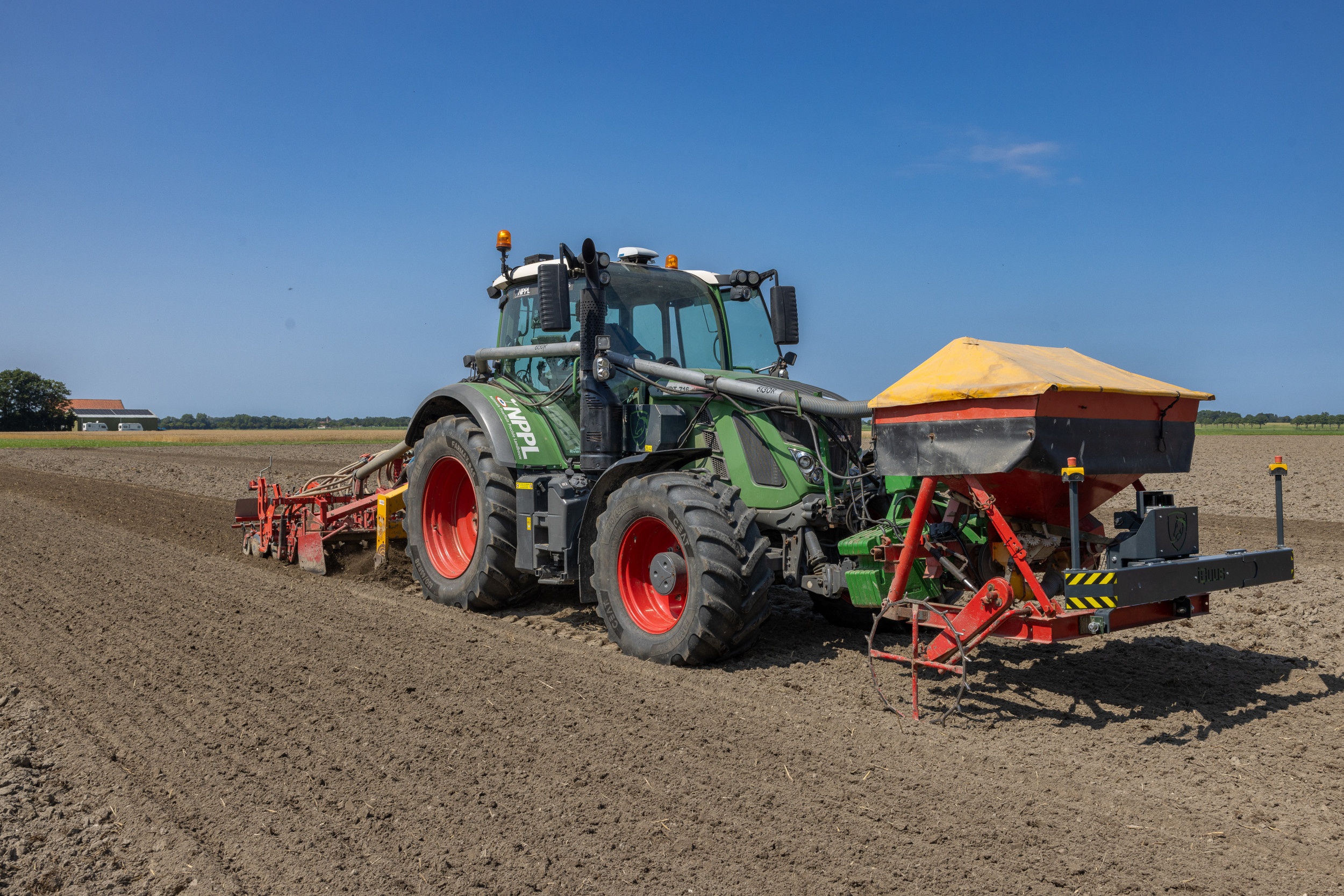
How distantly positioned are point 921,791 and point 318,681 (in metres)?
3.45

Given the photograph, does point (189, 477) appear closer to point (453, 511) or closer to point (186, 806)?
point (453, 511)

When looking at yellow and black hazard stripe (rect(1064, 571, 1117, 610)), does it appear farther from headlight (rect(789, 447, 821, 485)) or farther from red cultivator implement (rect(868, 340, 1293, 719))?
headlight (rect(789, 447, 821, 485))

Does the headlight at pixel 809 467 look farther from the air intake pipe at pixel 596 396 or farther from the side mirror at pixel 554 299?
the side mirror at pixel 554 299

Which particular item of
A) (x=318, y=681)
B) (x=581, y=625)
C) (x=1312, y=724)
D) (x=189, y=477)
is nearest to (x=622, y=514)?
(x=581, y=625)

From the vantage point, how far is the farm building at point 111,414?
3593 inches

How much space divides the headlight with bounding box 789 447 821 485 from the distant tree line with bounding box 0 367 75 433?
264 ft

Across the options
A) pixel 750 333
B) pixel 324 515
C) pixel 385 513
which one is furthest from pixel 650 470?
pixel 324 515

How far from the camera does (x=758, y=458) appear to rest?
19.6ft

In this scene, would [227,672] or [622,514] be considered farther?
[622,514]

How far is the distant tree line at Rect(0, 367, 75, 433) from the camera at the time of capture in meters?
71.6

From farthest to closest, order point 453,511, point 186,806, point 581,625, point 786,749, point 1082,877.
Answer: point 453,511
point 581,625
point 786,749
point 186,806
point 1082,877

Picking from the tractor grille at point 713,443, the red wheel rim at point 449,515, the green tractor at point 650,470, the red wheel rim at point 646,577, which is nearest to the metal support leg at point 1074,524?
the green tractor at point 650,470

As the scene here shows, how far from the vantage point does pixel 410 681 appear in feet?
17.9

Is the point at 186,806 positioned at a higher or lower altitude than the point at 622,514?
lower
